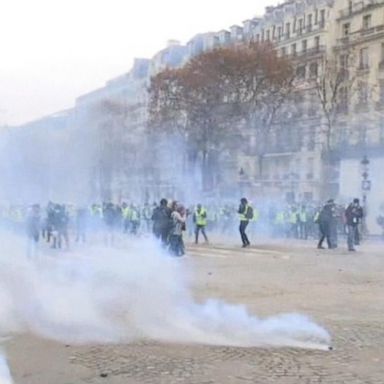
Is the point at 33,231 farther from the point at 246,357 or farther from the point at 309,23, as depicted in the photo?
the point at 309,23

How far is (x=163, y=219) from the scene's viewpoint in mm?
19250

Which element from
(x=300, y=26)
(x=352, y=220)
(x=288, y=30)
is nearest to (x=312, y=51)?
(x=300, y=26)

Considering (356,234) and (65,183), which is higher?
(65,183)

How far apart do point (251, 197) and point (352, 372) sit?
1391 inches

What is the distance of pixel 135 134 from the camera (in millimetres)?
32156

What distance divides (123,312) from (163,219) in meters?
9.75

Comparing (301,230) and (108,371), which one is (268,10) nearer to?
(301,230)

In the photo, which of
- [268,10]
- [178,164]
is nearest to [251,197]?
[178,164]

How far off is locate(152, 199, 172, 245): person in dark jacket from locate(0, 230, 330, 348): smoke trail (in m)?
6.12

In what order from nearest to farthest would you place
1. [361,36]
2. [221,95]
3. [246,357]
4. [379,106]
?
1. [246,357]
2. [379,106]
3. [221,95]
4. [361,36]

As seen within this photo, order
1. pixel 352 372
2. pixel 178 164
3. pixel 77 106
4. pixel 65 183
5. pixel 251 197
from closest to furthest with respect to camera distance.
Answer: pixel 352 372, pixel 65 183, pixel 77 106, pixel 178 164, pixel 251 197

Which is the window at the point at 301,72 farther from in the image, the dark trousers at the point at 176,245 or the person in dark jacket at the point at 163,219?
the dark trousers at the point at 176,245

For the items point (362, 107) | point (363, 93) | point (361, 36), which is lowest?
point (362, 107)

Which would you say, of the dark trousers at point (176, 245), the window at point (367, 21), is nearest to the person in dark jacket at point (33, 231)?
the dark trousers at point (176, 245)
